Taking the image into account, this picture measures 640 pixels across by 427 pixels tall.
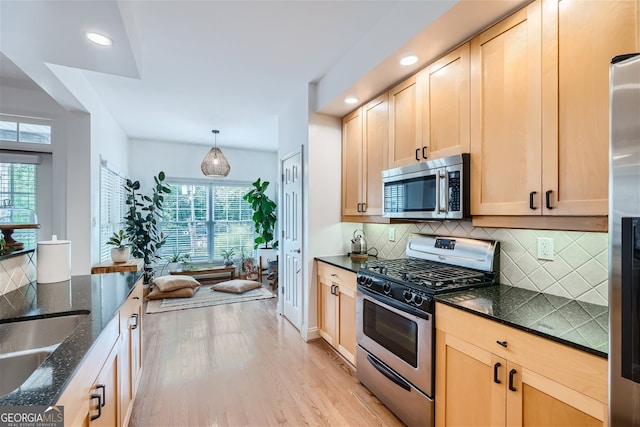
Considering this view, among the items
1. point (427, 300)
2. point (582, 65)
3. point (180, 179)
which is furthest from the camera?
point (180, 179)

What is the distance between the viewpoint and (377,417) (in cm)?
198

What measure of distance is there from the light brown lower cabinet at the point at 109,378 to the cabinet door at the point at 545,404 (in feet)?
5.46

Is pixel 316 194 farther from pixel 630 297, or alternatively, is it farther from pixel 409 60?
pixel 630 297

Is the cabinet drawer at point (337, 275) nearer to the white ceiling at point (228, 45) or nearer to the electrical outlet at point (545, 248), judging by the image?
the electrical outlet at point (545, 248)

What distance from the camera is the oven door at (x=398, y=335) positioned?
1.72m

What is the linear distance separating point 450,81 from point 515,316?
1479 millimetres

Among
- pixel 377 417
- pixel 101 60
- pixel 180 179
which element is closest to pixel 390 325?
pixel 377 417

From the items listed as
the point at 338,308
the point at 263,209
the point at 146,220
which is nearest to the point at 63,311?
the point at 338,308

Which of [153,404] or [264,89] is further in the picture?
[264,89]

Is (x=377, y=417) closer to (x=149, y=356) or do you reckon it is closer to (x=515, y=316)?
(x=515, y=316)

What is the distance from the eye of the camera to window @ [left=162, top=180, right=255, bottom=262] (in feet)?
19.3

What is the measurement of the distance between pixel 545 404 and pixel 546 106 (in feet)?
4.40

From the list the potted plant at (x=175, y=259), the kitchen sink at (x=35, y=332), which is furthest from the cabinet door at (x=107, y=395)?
the potted plant at (x=175, y=259)

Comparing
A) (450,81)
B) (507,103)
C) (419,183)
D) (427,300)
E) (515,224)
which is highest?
(450,81)
